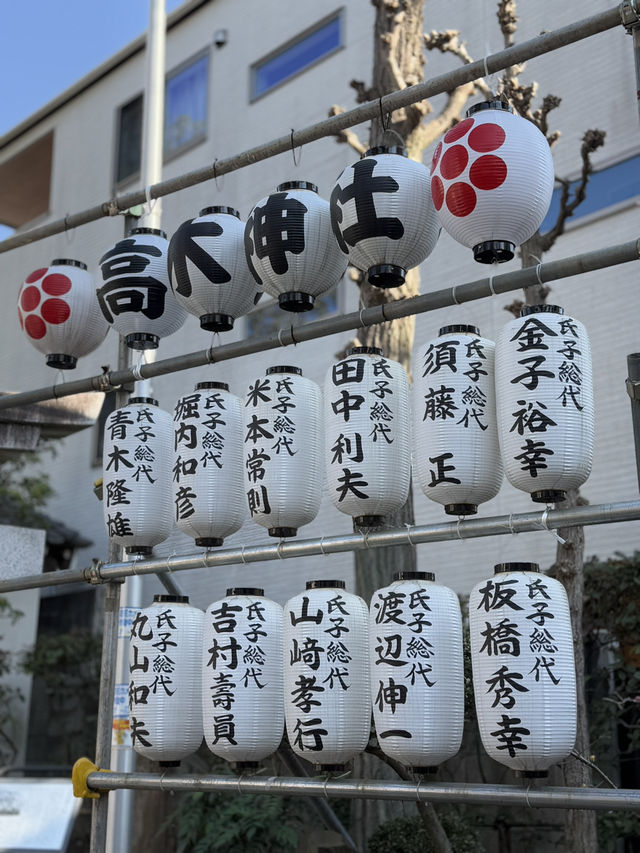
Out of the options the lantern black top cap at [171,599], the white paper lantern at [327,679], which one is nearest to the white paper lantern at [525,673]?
the white paper lantern at [327,679]

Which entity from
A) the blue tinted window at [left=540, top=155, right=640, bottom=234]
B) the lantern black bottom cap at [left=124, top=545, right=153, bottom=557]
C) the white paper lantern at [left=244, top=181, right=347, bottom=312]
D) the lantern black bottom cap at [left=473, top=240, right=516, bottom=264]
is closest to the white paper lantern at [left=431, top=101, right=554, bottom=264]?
the lantern black bottom cap at [left=473, top=240, right=516, bottom=264]

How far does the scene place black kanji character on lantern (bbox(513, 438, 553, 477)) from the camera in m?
3.60

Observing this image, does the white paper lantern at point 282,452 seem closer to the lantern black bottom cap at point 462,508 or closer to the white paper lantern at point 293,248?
the white paper lantern at point 293,248

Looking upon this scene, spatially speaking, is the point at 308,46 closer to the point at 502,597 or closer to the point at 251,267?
the point at 251,267

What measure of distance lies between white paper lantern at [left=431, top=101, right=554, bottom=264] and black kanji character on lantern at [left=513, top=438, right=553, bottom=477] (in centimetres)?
87

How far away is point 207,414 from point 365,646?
4.36 feet

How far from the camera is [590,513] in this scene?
3490 mm

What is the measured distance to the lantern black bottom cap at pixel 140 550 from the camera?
16.0 ft

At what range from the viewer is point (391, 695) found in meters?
3.66

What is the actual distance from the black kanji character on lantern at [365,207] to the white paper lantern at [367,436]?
Answer: 487 mm

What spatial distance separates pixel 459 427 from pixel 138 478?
5.79 ft

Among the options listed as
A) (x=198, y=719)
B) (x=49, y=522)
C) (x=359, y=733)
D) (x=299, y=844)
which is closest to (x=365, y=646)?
(x=359, y=733)

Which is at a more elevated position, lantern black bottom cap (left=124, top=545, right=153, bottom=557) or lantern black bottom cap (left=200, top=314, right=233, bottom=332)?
lantern black bottom cap (left=200, top=314, right=233, bottom=332)

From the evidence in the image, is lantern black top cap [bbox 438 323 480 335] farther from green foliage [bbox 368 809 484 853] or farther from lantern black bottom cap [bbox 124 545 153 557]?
green foliage [bbox 368 809 484 853]
